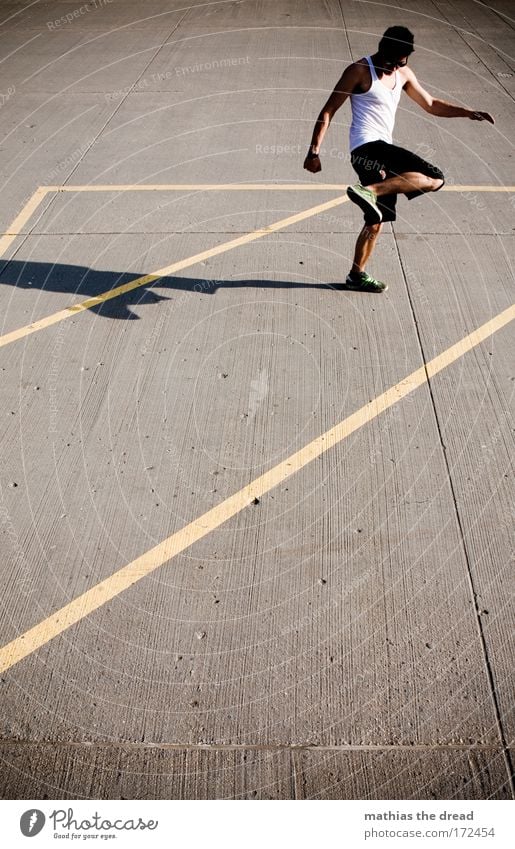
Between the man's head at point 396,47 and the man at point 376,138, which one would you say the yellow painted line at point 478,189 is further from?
the man's head at point 396,47

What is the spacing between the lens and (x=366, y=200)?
17.7 ft

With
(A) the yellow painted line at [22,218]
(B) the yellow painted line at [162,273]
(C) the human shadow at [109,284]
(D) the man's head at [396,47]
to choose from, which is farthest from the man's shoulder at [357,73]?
(A) the yellow painted line at [22,218]

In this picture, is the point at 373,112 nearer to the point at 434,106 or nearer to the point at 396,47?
the point at 396,47

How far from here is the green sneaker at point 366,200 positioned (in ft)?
17.7

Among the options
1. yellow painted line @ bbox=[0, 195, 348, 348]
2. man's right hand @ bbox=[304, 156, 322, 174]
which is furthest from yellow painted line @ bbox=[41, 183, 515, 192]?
man's right hand @ bbox=[304, 156, 322, 174]

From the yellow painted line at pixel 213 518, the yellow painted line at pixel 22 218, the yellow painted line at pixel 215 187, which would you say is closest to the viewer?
the yellow painted line at pixel 213 518

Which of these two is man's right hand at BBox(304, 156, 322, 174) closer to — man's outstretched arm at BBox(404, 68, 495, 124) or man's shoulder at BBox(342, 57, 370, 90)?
man's shoulder at BBox(342, 57, 370, 90)

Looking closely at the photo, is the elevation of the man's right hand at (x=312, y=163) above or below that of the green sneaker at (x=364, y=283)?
above

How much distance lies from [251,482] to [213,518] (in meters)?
0.37

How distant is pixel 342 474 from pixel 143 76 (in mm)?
9952

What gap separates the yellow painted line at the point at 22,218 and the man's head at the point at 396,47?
3950 millimetres

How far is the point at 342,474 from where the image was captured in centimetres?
436

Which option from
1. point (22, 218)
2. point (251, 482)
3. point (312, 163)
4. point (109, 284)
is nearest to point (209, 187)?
point (22, 218)

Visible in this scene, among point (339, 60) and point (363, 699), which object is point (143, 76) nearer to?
point (339, 60)
